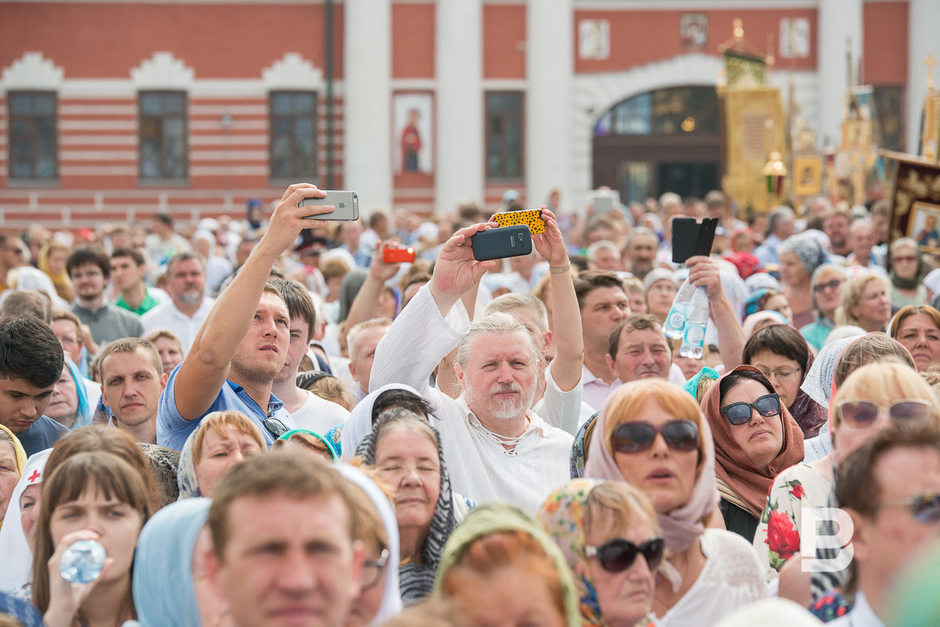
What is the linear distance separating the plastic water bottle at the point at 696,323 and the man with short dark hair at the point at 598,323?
711 mm

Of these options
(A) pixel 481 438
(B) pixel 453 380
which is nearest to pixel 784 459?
(A) pixel 481 438

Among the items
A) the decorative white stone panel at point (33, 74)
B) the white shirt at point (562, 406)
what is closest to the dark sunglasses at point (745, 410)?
the white shirt at point (562, 406)

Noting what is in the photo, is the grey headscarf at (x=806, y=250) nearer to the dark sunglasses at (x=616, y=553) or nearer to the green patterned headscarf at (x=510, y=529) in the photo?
the dark sunglasses at (x=616, y=553)

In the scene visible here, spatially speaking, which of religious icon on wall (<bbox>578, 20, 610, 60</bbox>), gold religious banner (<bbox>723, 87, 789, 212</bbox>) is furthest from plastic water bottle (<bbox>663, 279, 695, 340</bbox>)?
religious icon on wall (<bbox>578, 20, 610, 60</bbox>)

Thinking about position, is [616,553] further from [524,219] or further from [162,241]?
[162,241]

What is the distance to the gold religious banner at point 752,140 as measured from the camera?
21031 millimetres

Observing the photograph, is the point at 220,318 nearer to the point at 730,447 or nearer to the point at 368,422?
the point at 368,422

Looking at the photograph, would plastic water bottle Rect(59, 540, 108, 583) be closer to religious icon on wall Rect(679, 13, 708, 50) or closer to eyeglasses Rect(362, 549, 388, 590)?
eyeglasses Rect(362, 549, 388, 590)

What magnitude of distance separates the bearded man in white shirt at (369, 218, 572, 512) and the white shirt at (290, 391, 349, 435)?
967 millimetres

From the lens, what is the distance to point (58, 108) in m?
32.3

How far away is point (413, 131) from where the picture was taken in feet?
104

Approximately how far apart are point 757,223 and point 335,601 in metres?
15.8

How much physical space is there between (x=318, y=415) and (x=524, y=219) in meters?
1.52

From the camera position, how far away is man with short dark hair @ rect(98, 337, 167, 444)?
654 cm
